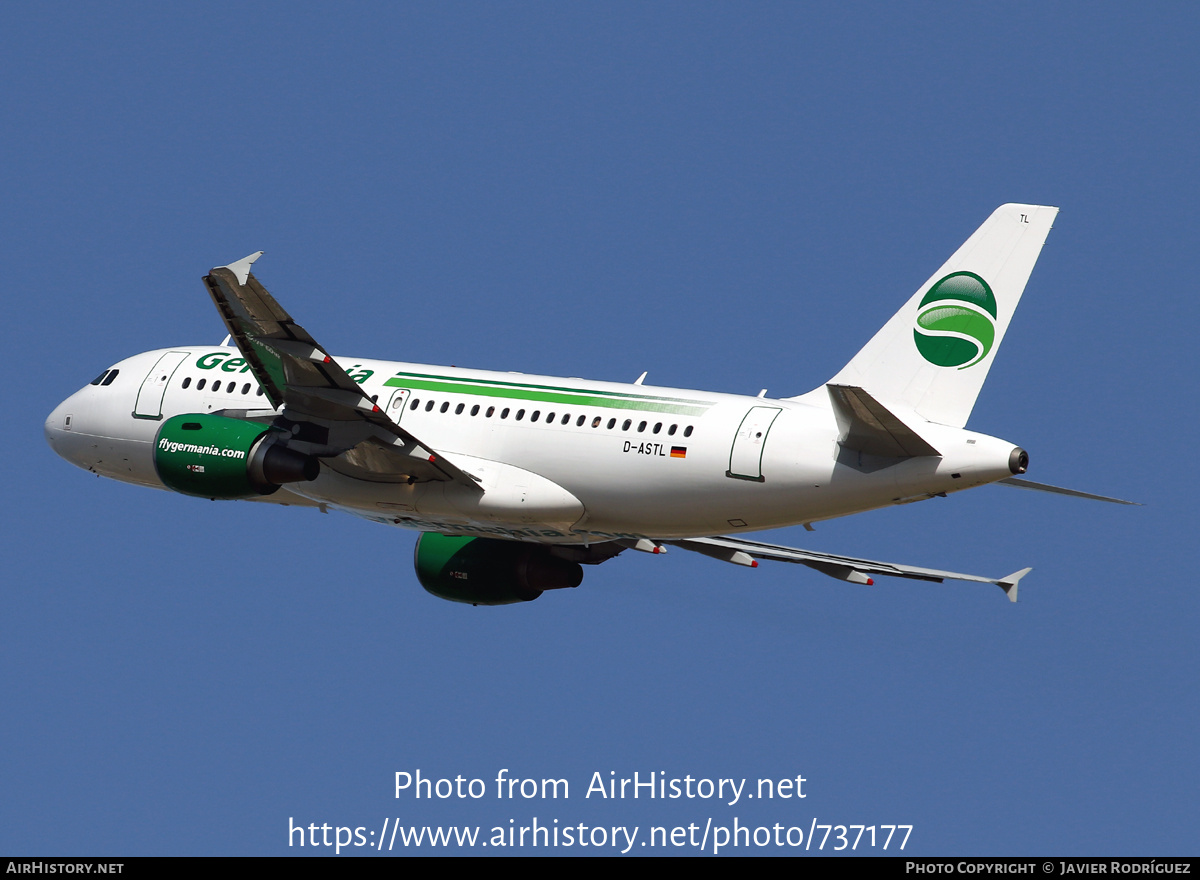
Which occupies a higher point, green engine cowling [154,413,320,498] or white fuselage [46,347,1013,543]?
white fuselage [46,347,1013,543]

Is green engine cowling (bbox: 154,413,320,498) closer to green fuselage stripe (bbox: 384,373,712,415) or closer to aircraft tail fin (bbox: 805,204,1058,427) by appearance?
green fuselage stripe (bbox: 384,373,712,415)

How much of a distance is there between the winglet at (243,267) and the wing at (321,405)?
0.66 m

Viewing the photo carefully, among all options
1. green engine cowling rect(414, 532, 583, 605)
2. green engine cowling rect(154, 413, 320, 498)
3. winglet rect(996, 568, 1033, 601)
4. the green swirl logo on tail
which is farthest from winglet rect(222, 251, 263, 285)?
winglet rect(996, 568, 1033, 601)

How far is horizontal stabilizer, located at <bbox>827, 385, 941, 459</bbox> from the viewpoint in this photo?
29328 millimetres

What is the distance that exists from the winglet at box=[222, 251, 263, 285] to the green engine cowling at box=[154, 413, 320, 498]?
12.8ft

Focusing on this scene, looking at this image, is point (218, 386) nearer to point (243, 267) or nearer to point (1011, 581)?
point (243, 267)

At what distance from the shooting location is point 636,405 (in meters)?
33.3

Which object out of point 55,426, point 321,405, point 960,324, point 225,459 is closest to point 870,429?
point 960,324

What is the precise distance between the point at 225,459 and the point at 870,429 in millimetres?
11866

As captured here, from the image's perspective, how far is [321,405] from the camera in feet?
A: 109

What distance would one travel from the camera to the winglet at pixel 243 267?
101 ft

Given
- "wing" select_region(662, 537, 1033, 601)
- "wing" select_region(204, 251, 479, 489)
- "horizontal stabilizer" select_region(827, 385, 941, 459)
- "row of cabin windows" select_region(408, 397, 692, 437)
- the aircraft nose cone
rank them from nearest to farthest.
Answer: "horizontal stabilizer" select_region(827, 385, 941, 459) → "wing" select_region(204, 251, 479, 489) → "row of cabin windows" select_region(408, 397, 692, 437) → "wing" select_region(662, 537, 1033, 601) → the aircraft nose cone
